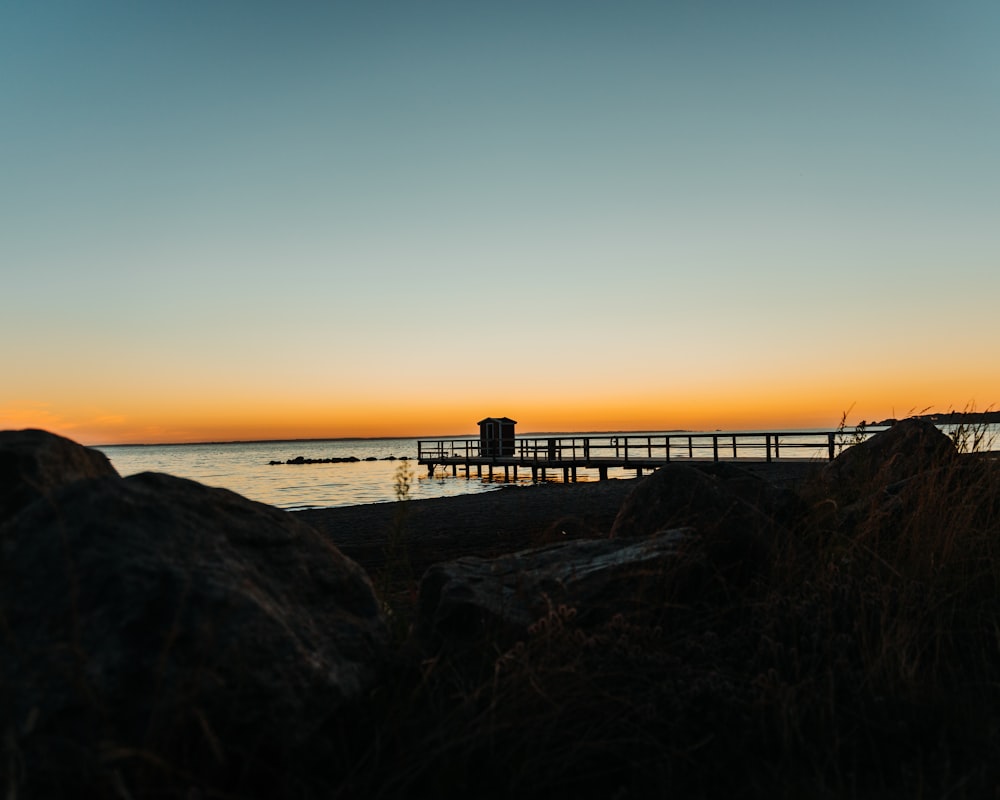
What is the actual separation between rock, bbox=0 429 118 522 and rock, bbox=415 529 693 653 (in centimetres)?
166

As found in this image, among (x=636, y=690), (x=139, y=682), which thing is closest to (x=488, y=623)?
(x=636, y=690)

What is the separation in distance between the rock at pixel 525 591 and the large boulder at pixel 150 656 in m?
0.82

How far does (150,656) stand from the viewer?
2338mm

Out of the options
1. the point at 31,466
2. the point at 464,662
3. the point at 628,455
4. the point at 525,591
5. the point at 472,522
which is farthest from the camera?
the point at 628,455

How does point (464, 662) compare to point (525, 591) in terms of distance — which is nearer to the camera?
point (464, 662)

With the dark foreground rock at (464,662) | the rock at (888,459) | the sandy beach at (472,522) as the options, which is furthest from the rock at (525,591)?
the rock at (888,459)

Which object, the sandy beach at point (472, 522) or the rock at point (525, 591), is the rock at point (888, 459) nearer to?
the sandy beach at point (472, 522)

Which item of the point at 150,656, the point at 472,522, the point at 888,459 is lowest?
the point at 472,522

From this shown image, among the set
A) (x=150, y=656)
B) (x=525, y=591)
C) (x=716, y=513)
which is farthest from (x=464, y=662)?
(x=716, y=513)

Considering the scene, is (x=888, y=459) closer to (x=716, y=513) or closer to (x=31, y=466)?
(x=716, y=513)

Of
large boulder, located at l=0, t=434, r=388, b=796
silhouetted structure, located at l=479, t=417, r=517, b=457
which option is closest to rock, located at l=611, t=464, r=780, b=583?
large boulder, located at l=0, t=434, r=388, b=796

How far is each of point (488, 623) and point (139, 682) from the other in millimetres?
1710

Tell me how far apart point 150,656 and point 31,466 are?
136 centimetres

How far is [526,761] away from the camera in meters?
2.67
